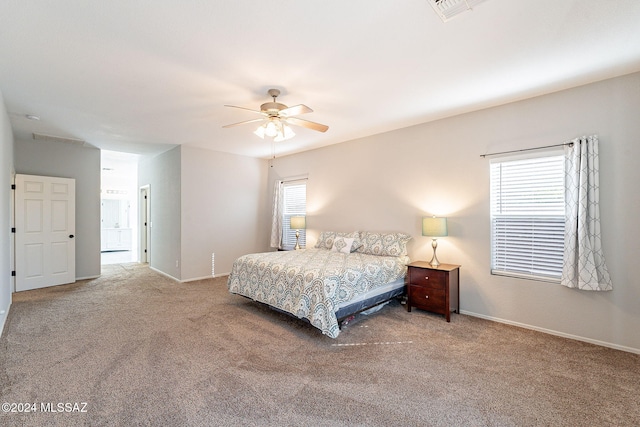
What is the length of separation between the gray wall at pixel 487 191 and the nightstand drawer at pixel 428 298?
0.48 meters

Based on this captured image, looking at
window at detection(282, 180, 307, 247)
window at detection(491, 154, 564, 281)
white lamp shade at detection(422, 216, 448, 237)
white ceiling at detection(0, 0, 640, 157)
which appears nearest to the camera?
white ceiling at detection(0, 0, 640, 157)

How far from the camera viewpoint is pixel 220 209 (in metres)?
6.07

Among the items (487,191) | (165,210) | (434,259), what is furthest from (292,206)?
(487,191)

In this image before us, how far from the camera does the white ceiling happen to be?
1926 mm

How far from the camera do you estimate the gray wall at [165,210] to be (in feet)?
18.2

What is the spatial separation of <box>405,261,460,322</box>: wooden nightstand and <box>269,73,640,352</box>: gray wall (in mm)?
200

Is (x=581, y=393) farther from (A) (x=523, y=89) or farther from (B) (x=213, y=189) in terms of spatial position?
(B) (x=213, y=189)

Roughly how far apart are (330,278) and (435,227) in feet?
5.41

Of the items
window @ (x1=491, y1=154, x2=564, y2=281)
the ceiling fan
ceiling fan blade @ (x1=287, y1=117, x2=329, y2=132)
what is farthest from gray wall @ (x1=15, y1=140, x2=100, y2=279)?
window @ (x1=491, y1=154, x2=564, y2=281)

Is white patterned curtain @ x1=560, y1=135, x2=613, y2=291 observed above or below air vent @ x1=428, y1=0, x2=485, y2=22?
below

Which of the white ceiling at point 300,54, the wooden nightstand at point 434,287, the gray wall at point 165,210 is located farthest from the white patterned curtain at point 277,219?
the wooden nightstand at point 434,287

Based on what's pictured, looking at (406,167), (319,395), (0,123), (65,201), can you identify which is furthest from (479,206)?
(65,201)

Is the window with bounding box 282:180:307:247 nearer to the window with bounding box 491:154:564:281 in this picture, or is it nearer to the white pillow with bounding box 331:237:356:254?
the white pillow with bounding box 331:237:356:254

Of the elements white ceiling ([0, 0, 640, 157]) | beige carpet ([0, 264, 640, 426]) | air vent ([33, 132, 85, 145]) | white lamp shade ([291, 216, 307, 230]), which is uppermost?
white ceiling ([0, 0, 640, 157])
